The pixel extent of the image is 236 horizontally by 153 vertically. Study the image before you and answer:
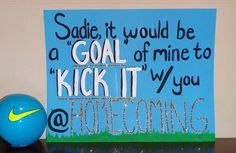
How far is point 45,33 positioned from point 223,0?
547 millimetres

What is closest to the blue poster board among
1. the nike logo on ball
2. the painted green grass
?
the painted green grass

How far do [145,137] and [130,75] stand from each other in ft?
0.64

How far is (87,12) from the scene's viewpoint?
107cm

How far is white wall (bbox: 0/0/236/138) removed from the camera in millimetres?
1065

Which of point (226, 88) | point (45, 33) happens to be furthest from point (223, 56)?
point (45, 33)

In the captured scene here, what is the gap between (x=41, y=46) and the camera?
3.55ft

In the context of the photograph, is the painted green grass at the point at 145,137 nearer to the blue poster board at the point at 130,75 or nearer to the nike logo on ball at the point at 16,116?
the blue poster board at the point at 130,75

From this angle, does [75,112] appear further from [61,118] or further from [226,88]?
[226,88]

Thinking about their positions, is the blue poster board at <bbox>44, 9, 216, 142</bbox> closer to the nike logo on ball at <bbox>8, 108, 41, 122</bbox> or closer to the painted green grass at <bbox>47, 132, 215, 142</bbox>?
the painted green grass at <bbox>47, 132, 215, 142</bbox>

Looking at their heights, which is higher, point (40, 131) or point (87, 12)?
point (87, 12)

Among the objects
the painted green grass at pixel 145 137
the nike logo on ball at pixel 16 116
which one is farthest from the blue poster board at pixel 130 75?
the nike logo on ball at pixel 16 116

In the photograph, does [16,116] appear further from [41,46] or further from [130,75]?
[130,75]

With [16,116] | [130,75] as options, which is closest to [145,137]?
[130,75]

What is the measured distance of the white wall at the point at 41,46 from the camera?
3.50ft
